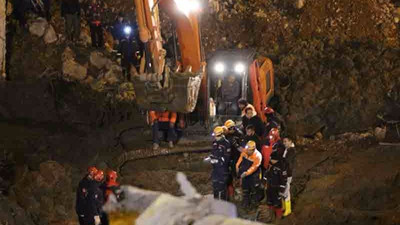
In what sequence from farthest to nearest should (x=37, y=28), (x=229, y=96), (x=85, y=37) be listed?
(x=85, y=37) → (x=37, y=28) → (x=229, y=96)

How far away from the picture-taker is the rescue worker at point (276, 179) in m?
7.61

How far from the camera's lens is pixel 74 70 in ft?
50.8

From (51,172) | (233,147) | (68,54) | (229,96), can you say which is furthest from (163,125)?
(68,54)

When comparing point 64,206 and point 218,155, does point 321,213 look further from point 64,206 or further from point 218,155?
point 64,206

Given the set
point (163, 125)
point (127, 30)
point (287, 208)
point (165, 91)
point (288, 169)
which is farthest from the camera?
point (127, 30)

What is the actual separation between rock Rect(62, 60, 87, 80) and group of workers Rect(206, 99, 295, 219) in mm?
8061

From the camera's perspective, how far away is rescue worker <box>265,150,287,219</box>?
7.61m

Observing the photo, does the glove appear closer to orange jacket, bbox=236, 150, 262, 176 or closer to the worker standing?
the worker standing

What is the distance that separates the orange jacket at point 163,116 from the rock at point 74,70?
5.25 meters

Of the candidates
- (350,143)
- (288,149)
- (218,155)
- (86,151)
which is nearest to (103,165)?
(86,151)

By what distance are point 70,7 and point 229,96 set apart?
7.60 m

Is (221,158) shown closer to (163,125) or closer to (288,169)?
(288,169)

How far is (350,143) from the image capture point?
12.6 m

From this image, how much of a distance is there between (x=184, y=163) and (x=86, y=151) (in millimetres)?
2639
